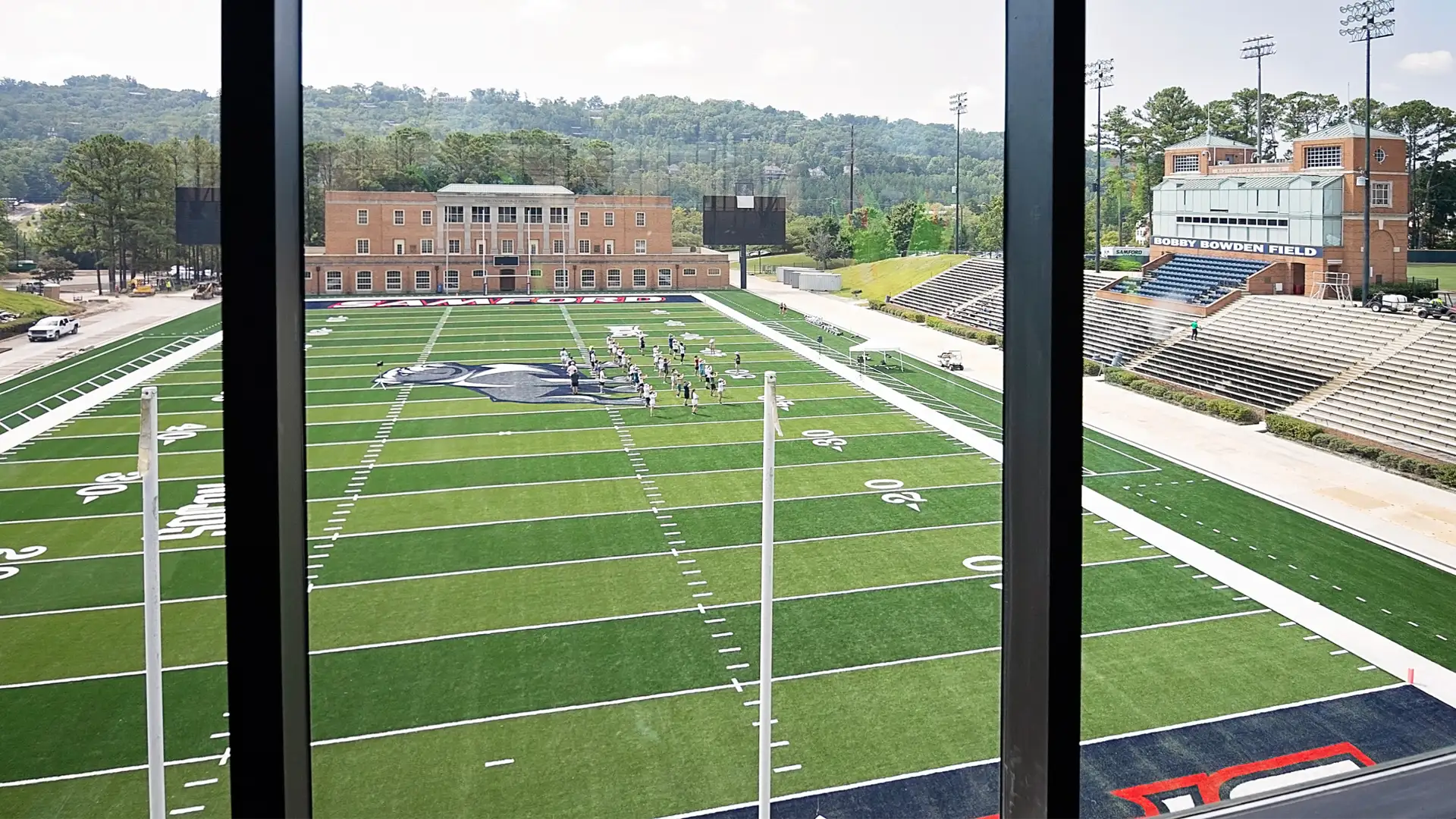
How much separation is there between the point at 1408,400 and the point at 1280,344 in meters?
0.89

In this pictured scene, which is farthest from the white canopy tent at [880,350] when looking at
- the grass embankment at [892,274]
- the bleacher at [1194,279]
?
the bleacher at [1194,279]

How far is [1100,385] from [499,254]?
4.79 meters

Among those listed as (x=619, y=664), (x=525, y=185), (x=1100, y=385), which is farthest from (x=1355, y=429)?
(x=525, y=185)

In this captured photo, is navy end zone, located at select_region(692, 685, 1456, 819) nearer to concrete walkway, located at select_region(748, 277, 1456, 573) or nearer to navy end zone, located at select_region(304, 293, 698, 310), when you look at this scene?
concrete walkway, located at select_region(748, 277, 1456, 573)

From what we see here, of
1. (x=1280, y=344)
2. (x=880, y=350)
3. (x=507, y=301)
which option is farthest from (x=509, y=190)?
(x=1280, y=344)

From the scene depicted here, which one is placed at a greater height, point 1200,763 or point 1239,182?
point 1239,182

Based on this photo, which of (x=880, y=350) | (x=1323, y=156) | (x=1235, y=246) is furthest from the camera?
(x=880, y=350)

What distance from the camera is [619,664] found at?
516cm

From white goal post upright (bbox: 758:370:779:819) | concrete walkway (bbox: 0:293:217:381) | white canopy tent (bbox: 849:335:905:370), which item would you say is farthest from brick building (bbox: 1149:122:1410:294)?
concrete walkway (bbox: 0:293:217:381)

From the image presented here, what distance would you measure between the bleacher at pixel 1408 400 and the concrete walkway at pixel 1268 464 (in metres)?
0.30

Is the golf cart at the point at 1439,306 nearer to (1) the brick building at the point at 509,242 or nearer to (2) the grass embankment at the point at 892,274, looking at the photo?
(2) the grass embankment at the point at 892,274

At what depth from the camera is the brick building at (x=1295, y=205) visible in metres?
6.16

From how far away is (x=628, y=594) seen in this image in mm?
6051

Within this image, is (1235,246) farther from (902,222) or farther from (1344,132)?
(902,222)
